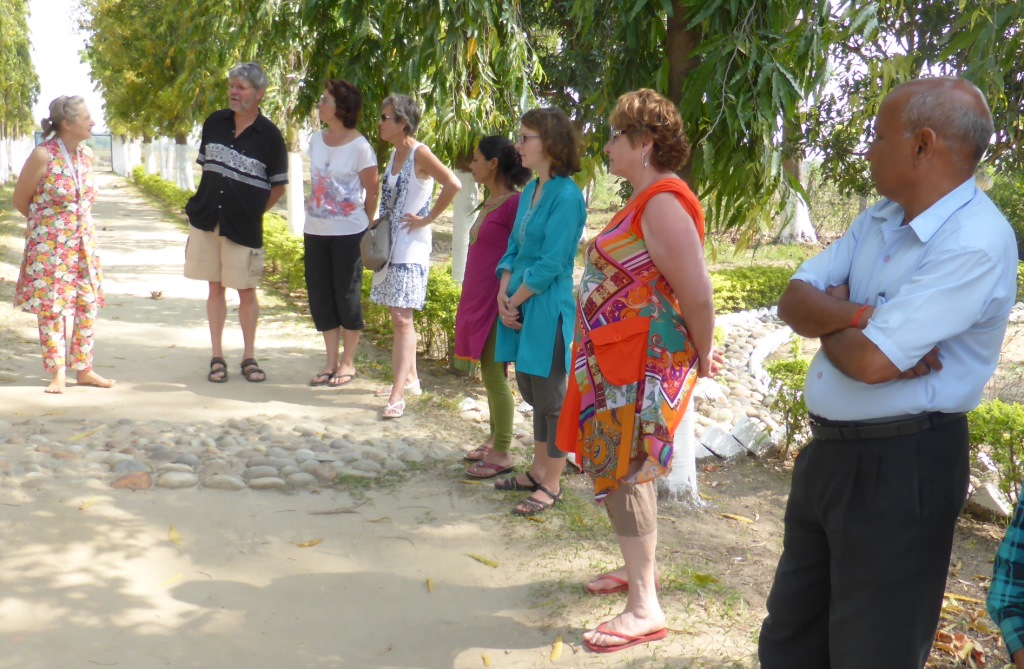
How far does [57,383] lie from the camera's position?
6.23 metres

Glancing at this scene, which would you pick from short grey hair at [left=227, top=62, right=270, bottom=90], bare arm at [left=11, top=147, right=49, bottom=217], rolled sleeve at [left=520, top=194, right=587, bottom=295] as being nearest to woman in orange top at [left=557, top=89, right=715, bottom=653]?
rolled sleeve at [left=520, top=194, right=587, bottom=295]

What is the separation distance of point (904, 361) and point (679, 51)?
298cm

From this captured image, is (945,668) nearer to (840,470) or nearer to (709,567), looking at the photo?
Answer: (709,567)

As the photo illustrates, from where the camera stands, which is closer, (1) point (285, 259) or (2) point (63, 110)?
(2) point (63, 110)

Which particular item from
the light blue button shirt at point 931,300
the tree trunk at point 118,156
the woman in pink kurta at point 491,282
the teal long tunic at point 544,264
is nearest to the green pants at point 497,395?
the woman in pink kurta at point 491,282

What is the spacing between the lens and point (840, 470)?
2389 mm

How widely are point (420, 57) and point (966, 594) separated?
4.67 meters

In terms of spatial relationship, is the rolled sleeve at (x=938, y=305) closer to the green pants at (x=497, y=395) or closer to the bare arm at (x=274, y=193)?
the green pants at (x=497, y=395)

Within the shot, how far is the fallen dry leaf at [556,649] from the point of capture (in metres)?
3.38

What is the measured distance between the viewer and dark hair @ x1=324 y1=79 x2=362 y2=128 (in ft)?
20.2

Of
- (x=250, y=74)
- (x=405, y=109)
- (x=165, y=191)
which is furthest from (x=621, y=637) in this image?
(x=165, y=191)

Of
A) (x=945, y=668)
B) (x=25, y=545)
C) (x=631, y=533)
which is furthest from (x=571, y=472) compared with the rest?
(x=25, y=545)

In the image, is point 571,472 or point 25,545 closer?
point 25,545

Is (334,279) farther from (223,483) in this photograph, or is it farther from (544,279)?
(544,279)
